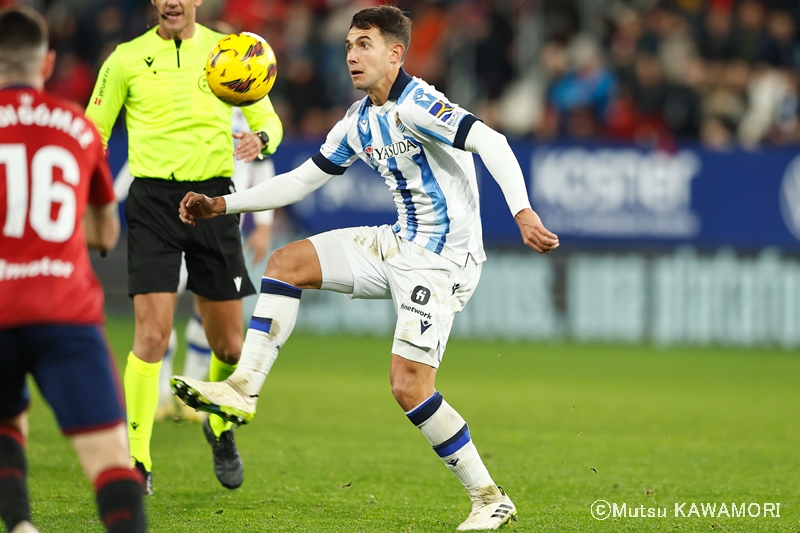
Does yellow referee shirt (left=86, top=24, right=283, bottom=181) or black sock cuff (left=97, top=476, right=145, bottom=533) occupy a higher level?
yellow referee shirt (left=86, top=24, right=283, bottom=181)

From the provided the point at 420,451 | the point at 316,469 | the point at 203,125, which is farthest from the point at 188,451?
the point at 203,125

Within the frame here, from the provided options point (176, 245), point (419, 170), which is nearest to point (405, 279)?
point (419, 170)

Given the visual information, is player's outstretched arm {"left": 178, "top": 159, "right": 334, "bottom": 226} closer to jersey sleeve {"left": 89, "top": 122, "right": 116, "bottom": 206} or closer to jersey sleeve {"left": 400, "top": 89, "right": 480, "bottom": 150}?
jersey sleeve {"left": 400, "top": 89, "right": 480, "bottom": 150}

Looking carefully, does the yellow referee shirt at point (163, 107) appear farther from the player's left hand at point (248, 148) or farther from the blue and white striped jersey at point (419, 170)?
the blue and white striped jersey at point (419, 170)

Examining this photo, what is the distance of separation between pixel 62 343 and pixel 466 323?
10850 millimetres

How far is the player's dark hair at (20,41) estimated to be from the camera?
12.1ft

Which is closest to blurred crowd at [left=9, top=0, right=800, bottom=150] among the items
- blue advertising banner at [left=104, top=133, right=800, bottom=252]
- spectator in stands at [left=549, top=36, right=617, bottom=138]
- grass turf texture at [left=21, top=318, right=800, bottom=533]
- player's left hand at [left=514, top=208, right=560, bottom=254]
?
spectator in stands at [left=549, top=36, right=617, bottom=138]

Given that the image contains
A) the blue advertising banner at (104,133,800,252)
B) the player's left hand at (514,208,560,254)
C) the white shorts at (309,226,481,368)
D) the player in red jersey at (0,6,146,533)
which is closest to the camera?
the player in red jersey at (0,6,146,533)

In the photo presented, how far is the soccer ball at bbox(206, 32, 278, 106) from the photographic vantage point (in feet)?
19.6

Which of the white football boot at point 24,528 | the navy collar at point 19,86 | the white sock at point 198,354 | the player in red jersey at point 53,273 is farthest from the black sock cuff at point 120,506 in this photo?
the white sock at point 198,354

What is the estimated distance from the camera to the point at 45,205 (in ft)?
12.0

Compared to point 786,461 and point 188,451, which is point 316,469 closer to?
point 188,451

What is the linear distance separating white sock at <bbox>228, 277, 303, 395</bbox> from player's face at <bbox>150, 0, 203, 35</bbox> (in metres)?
1.76

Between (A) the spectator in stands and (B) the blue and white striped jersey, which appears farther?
(A) the spectator in stands
